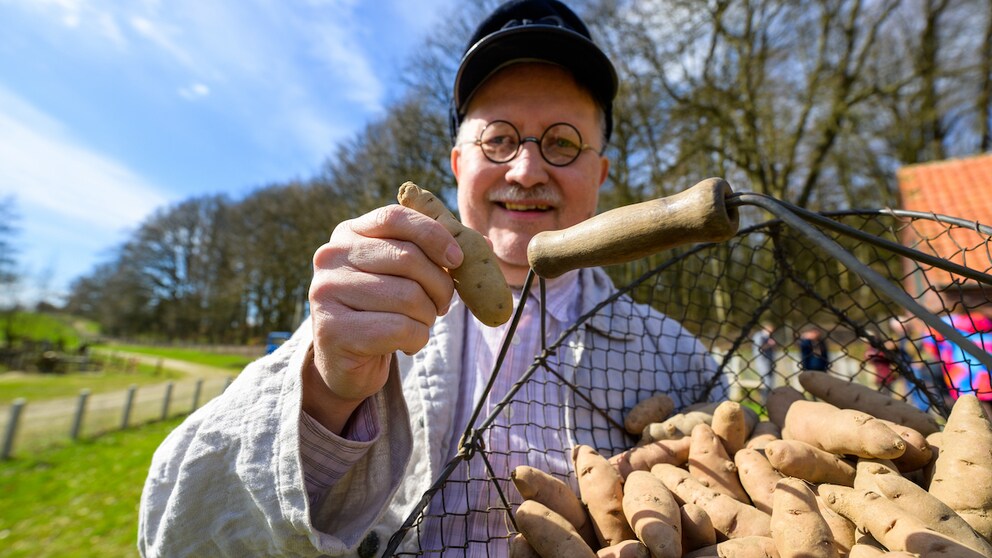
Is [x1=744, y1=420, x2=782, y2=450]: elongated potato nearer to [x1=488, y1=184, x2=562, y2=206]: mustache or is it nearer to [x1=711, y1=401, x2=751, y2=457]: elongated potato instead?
[x1=711, y1=401, x2=751, y2=457]: elongated potato

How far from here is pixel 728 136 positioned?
869 centimetres

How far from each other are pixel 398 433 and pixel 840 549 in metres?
0.86

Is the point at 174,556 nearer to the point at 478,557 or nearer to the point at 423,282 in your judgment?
the point at 478,557

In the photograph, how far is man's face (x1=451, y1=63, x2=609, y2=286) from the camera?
5.10 feet

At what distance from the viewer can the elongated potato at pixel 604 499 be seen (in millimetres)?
1001

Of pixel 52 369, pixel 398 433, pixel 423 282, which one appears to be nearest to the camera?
pixel 423 282

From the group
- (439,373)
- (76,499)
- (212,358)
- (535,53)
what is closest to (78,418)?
(76,499)

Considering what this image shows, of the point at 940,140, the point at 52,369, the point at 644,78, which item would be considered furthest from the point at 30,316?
the point at 940,140

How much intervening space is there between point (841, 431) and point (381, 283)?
3.15ft

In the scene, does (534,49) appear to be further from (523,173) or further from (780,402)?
(780,402)

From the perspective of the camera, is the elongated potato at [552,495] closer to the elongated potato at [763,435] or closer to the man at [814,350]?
the elongated potato at [763,435]

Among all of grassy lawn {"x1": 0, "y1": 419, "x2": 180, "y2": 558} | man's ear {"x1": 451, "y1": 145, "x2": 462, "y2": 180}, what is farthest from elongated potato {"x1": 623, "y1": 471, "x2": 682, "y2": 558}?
grassy lawn {"x1": 0, "y1": 419, "x2": 180, "y2": 558}

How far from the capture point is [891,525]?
76 centimetres

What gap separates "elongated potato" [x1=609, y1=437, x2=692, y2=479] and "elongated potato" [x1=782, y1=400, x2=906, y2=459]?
0.24 m
